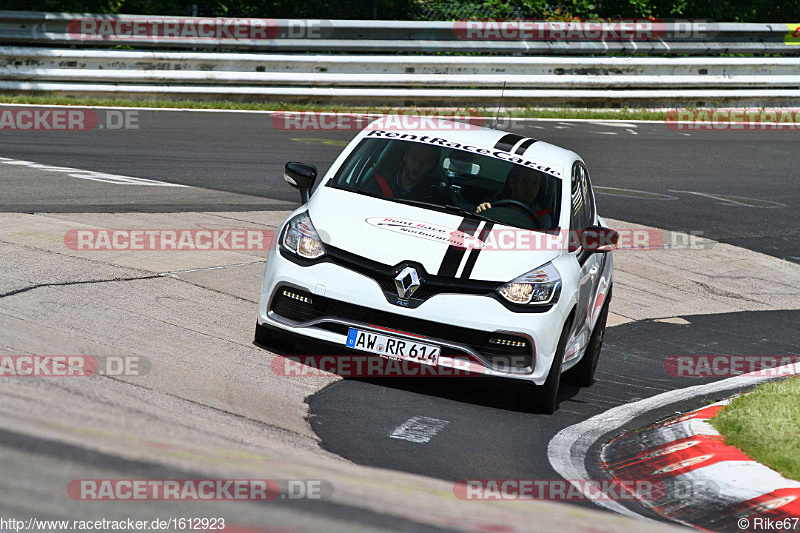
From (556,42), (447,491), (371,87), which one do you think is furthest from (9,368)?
(556,42)

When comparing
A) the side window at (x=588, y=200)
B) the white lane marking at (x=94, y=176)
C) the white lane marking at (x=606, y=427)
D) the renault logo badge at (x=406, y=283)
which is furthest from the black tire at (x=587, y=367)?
the white lane marking at (x=94, y=176)

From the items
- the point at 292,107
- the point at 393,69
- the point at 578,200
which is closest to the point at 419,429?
the point at 578,200

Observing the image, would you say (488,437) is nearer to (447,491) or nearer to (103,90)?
(447,491)

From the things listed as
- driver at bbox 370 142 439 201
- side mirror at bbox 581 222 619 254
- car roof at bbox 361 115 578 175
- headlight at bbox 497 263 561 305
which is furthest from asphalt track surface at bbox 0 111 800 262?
headlight at bbox 497 263 561 305

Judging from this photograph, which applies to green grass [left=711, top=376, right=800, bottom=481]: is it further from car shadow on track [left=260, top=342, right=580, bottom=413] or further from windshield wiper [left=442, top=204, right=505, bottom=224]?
windshield wiper [left=442, top=204, right=505, bottom=224]

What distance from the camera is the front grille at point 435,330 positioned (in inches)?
261

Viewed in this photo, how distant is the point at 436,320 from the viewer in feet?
21.6

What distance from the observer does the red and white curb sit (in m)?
5.17

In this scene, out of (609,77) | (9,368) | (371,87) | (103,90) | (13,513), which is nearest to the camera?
(13,513)

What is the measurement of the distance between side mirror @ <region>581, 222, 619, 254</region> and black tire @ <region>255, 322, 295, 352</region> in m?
2.08

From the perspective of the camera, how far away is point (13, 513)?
324cm

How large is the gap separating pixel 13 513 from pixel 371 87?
18.3m

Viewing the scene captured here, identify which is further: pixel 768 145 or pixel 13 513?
pixel 768 145

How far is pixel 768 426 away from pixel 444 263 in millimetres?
2049
